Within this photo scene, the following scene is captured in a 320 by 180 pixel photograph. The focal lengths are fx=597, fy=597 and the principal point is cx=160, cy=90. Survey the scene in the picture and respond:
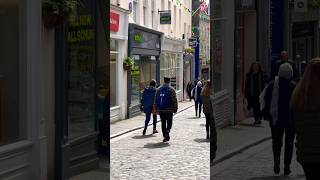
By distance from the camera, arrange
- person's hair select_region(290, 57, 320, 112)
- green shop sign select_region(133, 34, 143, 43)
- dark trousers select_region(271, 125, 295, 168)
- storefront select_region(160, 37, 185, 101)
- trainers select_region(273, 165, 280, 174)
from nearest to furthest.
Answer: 1. person's hair select_region(290, 57, 320, 112)
2. dark trousers select_region(271, 125, 295, 168)
3. trainers select_region(273, 165, 280, 174)
4. green shop sign select_region(133, 34, 143, 43)
5. storefront select_region(160, 37, 185, 101)

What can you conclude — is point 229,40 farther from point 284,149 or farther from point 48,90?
point 48,90

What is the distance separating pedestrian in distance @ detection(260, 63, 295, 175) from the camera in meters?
4.21

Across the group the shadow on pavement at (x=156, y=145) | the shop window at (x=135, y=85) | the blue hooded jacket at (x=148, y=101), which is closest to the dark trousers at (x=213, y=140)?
the shadow on pavement at (x=156, y=145)

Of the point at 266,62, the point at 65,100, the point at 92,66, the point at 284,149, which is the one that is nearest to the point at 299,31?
the point at 266,62

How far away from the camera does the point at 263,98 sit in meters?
4.36

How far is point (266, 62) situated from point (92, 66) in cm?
145

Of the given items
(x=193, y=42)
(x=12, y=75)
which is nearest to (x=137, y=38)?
(x=193, y=42)

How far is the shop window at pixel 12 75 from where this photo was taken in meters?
5.32

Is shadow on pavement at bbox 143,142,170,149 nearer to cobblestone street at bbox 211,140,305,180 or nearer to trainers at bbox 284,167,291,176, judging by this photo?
cobblestone street at bbox 211,140,305,180

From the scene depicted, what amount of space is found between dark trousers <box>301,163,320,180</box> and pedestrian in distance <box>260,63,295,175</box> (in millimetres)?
410

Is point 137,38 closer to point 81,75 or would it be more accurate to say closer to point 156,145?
point 156,145

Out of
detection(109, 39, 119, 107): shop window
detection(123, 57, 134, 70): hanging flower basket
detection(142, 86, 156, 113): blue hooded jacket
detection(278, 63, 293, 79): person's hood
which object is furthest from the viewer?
detection(123, 57, 134, 70): hanging flower basket

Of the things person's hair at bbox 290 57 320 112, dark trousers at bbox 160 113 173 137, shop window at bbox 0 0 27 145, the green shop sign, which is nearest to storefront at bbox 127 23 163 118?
the green shop sign

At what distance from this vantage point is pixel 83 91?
4.89 metres
